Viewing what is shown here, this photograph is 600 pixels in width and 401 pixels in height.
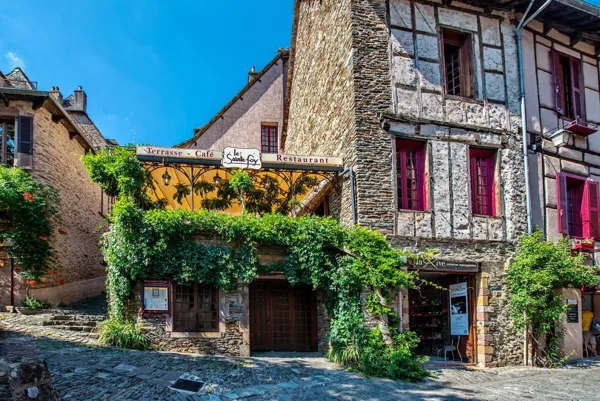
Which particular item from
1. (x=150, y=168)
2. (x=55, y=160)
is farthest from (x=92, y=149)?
(x=150, y=168)

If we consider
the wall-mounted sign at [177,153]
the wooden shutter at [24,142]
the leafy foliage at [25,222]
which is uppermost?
the wooden shutter at [24,142]

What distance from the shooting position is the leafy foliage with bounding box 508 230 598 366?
10594 millimetres

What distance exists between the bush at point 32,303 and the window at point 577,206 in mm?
12006

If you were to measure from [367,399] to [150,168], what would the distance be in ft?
22.3

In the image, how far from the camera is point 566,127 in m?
12.0

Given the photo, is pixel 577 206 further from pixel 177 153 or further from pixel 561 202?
pixel 177 153

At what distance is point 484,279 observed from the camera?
35.8ft

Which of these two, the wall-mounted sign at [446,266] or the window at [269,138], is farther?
the window at [269,138]

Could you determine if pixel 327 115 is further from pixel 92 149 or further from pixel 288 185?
pixel 92 149

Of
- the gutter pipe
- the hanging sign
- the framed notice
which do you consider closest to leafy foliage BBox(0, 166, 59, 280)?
the framed notice

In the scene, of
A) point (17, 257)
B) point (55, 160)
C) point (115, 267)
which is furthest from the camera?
point (55, 160)

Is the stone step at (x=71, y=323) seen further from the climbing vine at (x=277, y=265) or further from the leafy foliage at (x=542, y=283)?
the leafy foliage at (x=542, y=283)

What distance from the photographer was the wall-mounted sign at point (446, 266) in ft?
34.6

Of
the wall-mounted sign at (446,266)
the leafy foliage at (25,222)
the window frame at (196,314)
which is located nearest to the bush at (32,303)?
the leafy foliage at (25,222)
